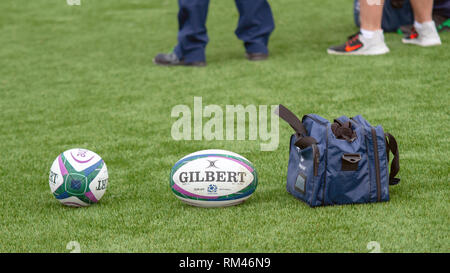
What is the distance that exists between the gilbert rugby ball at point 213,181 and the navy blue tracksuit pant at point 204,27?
3.38 meters

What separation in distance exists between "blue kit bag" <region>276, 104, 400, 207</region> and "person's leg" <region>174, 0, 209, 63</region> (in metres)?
3.47

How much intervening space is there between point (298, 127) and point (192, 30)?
3533 mm

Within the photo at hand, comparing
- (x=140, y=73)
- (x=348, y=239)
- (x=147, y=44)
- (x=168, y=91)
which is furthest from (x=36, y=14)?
(x=348, y=239)

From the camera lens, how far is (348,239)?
273 centimetres

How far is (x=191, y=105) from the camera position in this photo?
5328 millimetres

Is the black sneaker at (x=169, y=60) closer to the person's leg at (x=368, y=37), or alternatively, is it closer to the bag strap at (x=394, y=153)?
the person's leg at (x=368, y=37)

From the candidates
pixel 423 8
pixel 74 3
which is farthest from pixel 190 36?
pixel 74 3

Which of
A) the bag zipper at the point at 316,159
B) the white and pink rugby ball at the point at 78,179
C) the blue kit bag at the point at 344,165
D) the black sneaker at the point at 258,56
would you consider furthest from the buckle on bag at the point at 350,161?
the black sneaker at the point at 258,56

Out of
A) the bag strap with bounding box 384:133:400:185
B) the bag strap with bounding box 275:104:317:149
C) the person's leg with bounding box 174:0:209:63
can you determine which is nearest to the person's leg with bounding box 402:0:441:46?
the person's leg with bounding box 174:0:209:63

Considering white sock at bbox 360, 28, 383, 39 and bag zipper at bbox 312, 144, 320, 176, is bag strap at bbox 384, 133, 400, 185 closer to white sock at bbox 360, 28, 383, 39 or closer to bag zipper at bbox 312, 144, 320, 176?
bag zipper at bbox 312, 144, 320, 176

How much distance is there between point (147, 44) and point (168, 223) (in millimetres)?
5318

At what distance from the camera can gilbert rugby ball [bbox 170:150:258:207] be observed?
3.19 m
